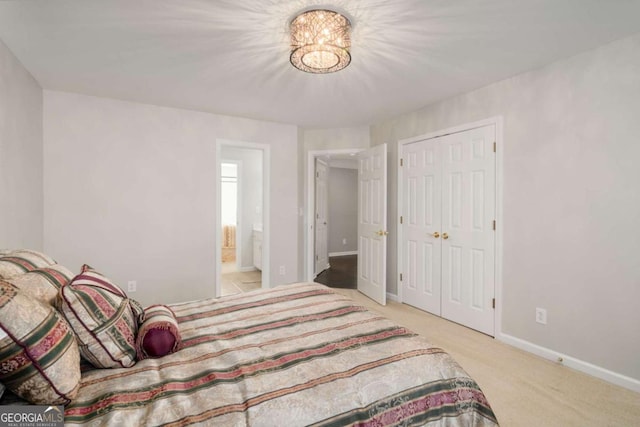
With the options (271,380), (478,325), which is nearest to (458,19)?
(271,380)

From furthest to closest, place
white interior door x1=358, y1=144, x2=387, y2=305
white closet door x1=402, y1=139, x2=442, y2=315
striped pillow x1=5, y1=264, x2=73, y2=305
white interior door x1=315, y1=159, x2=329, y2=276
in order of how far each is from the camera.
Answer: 1. white interior door x1=315, y1=159, x2=329, y2=276
2. white interior door x1=358, y1=144, x2=387, y2=305
3. white closet door x1=402, y1=139, x2=442, y2=315
4. striped pillow x1=5, y1=264, x2=73, y2=305

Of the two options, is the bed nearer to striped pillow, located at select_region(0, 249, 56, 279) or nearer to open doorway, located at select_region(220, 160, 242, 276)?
striped pillow, located at select_region(0, 249, 56, 279)

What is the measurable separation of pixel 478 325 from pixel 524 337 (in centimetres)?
43

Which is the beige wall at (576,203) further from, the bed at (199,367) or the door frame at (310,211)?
the door frame at (310,211)

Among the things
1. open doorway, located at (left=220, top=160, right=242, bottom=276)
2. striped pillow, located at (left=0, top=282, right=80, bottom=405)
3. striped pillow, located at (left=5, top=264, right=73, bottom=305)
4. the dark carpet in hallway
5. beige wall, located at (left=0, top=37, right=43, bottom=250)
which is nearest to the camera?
striped pillow, located at (left=0, top=282, right=80, bottom=405)

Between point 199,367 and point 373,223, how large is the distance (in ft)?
10.8

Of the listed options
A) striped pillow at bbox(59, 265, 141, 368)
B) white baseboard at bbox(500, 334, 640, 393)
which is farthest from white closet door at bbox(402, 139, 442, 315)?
striped pillow at bbox(59, 265, 141, 368)

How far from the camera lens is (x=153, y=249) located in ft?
11.9

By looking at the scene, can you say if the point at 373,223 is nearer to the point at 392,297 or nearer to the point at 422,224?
the point at 422,224

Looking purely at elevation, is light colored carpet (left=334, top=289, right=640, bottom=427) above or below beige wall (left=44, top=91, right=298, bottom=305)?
below

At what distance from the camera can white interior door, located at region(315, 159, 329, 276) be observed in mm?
5680

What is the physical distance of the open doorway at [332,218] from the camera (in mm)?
4715

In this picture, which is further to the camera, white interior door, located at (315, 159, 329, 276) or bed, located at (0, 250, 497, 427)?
white interior door, located at (315, 159, 329, 276)

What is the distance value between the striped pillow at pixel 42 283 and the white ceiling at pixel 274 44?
4.98 ft
